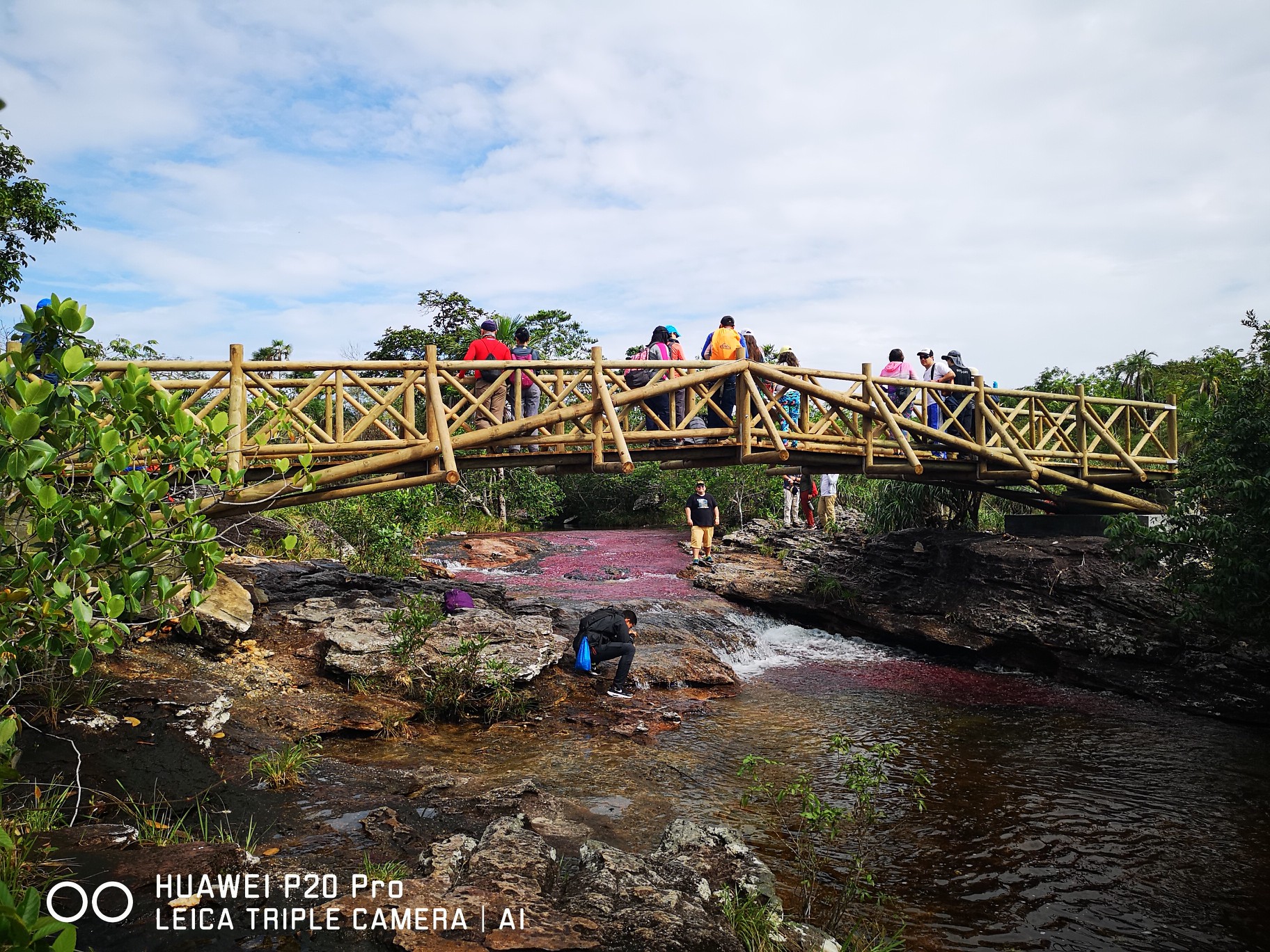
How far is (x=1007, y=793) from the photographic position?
8633 mm

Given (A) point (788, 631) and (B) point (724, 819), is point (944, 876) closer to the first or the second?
(B) point (724, 819)

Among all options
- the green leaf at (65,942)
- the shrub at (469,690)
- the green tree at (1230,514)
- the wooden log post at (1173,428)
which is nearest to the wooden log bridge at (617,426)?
the wooden log post at (1173,428)

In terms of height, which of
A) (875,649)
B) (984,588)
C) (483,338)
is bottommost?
(875,649)

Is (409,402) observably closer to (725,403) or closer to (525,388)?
(525,388)

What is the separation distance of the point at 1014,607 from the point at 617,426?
8.72 metres

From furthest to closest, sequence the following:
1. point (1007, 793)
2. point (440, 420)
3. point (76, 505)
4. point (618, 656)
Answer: point (618, 656) < point (440, 420) < point (1007, 793) < point (76, 505)

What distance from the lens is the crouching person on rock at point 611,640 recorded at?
11.4 m

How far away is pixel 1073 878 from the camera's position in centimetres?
675

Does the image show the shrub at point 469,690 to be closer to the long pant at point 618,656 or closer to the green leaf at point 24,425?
the long pant at point 618,656

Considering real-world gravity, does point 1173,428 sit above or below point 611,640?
above

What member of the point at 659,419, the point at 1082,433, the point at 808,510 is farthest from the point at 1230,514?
the point at 808,510

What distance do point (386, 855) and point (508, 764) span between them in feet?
9.64

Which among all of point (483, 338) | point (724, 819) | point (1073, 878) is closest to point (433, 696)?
point (724, 819)

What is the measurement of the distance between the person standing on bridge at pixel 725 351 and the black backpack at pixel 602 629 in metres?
3.21
